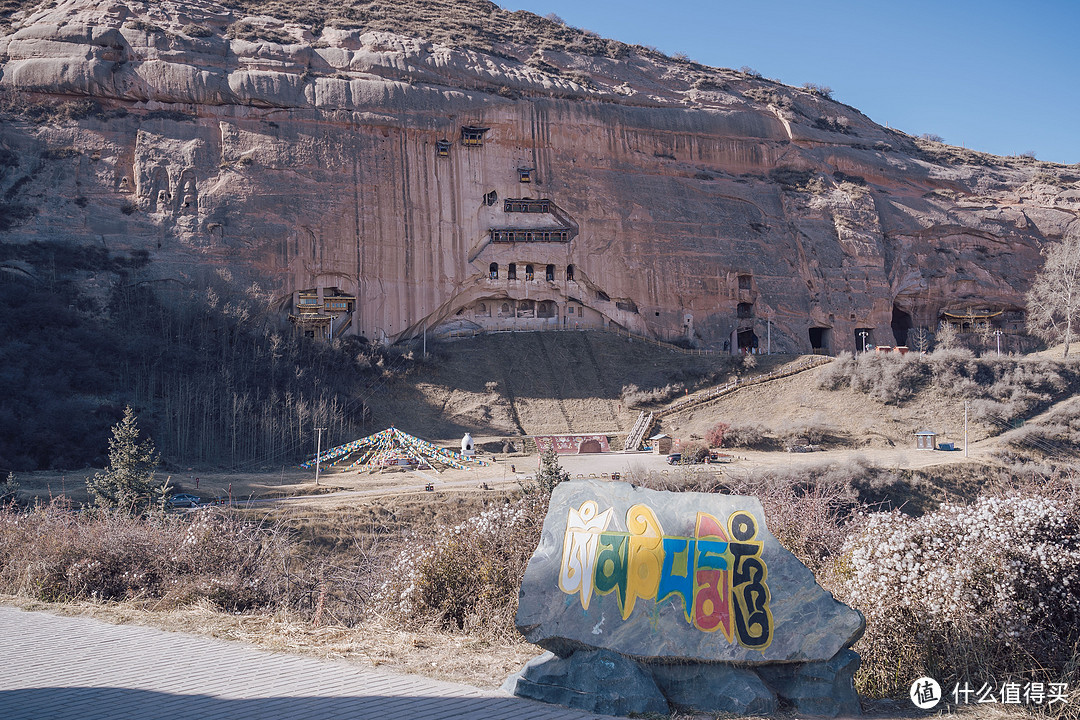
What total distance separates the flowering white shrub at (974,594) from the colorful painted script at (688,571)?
1.70m

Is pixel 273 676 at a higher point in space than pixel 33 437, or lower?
lower

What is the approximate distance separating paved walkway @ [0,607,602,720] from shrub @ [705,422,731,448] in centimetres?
2971

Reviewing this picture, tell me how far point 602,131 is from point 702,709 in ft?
156

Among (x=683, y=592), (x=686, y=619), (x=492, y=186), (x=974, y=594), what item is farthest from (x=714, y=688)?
(x=492, y=186)

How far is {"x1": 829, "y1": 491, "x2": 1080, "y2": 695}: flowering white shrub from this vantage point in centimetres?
699

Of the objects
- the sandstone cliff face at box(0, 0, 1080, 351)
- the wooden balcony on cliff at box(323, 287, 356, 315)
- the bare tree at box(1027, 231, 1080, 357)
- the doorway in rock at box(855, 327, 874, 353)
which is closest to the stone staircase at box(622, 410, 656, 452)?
the sandstone cliff face at box(0, 0, 1080, 351)

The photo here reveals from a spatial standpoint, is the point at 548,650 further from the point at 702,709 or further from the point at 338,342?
the point at 338,342

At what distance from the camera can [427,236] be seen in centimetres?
4691

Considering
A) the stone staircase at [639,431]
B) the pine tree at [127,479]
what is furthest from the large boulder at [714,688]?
the stone staircase at [639,431]

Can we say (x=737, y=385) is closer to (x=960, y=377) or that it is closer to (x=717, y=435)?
(x=717, y=435)

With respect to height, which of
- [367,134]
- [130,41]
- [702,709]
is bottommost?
[702,709]

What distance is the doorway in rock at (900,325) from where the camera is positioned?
181ft

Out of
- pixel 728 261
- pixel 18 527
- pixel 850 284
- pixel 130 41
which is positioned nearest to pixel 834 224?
pixel 850 284

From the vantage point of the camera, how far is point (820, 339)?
51.6m
